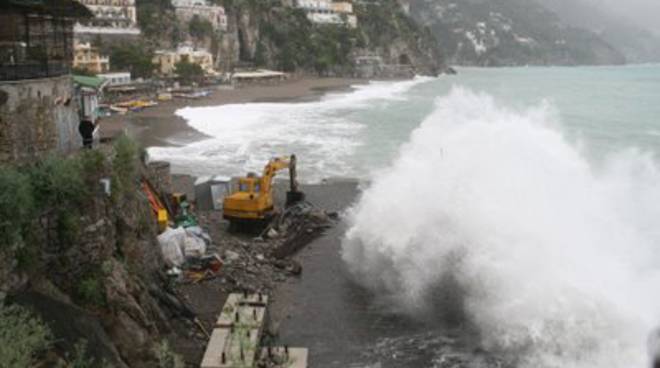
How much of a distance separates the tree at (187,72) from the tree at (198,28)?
70.2 ft

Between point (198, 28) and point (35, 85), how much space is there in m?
97.7

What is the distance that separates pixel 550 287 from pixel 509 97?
81.3m

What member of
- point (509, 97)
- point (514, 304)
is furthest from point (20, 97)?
point (509, 97)

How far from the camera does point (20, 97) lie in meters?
13.6

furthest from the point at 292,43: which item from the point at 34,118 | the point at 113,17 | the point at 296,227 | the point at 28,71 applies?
the point at 34,118

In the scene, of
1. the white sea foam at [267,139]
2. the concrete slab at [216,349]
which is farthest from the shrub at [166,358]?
the white sea foam at [267,139]

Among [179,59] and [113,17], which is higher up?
[113,17]

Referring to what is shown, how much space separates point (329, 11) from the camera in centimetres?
15662

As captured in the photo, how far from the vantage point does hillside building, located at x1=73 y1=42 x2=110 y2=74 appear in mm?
74906

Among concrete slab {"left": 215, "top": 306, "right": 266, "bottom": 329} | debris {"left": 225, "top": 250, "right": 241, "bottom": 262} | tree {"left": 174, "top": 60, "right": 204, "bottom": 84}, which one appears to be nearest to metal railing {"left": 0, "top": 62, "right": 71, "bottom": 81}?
concrete slab {"left": 215, "top": 306, "right": 266, "bottom": 329}

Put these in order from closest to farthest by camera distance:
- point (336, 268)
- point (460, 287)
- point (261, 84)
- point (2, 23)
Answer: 1. point (460, 287)
2. point (2, 23)
3. point (336, 268)
4. point (261, 84)

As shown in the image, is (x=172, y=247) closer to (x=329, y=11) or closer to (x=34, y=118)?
(x=34, y=118)

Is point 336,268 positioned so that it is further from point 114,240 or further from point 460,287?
point 114,240

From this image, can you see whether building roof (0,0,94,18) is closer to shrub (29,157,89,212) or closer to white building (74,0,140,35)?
shrub (29,157,89,212)
